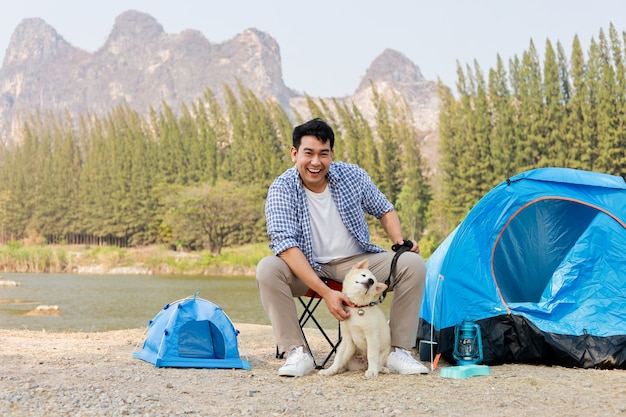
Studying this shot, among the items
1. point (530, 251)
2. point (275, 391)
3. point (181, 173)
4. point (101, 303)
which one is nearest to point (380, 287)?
point (275, 391)

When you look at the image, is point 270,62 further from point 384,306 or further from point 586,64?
point 384,306

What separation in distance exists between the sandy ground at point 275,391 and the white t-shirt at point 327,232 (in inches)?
22.6

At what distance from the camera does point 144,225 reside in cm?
3284

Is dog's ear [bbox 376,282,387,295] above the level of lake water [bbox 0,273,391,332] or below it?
above

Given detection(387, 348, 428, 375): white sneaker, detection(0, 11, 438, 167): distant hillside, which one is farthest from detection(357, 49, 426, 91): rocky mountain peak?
detection(387, 348, 428, 375): white sneaker

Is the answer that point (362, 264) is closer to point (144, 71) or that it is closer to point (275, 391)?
point (275, 391)

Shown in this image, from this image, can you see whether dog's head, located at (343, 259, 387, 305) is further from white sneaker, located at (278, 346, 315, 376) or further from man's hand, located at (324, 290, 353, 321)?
white sneaker, located at (278, 346, 315, 376)

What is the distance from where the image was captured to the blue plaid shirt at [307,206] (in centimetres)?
312

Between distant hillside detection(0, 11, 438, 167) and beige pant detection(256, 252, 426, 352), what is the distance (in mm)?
101472

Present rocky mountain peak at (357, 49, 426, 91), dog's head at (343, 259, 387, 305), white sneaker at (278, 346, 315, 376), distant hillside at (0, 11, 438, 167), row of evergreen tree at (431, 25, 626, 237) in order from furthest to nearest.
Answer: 1. rocky mountain peak at (357, 49, 426, 91)
2. distant hillside at (0, 11, 438, 167)
3. row of evergreen tree at (431, 25, 626, 237)
4. white sneaker at (278, 346, 315, 376)
5. dog's head at (343, 259, 387, 305)

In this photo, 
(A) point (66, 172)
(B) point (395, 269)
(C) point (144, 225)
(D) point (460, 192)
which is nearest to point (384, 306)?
(B) point (395, 269)

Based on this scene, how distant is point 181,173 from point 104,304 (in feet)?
69.0

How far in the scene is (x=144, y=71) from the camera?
122 metres

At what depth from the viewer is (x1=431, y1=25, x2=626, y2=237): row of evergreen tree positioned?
22531 millimetres
